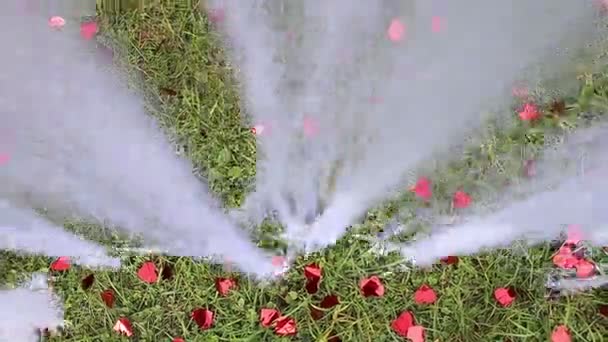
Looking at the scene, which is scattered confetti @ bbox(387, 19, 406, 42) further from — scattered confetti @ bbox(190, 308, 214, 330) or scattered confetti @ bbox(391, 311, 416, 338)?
scattered confetti @ bbox(190, 308, 214, 330)

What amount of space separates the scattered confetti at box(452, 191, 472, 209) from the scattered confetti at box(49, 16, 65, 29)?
37.2 inches

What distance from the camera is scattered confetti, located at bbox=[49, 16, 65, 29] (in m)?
1.59

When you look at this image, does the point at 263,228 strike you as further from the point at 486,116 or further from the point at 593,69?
the point at 593,69

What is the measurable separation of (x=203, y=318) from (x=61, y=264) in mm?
344

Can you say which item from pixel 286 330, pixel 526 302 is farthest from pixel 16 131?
pixel 526 302

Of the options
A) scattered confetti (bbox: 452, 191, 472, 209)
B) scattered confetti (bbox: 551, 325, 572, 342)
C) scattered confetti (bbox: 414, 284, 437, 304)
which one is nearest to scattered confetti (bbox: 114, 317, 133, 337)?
scattered confetti (bbox: 414, 284, 437, 304)

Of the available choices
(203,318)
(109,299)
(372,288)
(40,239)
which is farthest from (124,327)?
(372,288)

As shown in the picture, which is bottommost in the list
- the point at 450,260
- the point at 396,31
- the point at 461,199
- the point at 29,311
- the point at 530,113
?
the point at 29,311

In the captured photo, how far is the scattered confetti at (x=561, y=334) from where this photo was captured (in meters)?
1.42

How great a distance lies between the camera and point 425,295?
146cm

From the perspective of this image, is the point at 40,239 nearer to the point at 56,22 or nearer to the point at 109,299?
the point at 109,299

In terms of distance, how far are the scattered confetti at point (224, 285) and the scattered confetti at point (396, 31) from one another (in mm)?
619

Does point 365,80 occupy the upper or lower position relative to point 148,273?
upper

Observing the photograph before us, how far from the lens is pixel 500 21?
1474 millimetres
